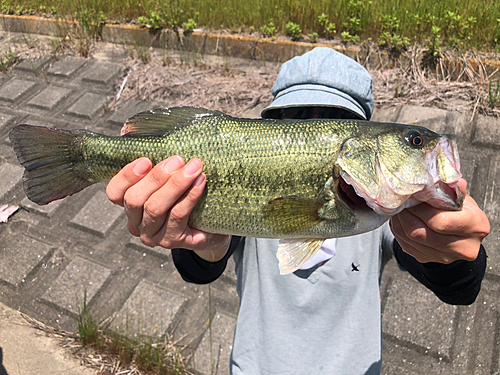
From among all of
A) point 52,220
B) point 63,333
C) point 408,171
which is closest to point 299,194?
point 408,171

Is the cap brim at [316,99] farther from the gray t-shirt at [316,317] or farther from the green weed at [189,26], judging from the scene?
the green weed at [189,26]

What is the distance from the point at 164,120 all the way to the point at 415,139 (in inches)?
44.6

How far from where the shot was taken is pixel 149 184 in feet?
5.82

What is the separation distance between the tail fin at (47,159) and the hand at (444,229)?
1535 mm

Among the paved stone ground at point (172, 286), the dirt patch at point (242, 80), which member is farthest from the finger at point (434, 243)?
→ the dirt patch at point (242, 80)

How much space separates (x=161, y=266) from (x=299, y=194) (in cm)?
247

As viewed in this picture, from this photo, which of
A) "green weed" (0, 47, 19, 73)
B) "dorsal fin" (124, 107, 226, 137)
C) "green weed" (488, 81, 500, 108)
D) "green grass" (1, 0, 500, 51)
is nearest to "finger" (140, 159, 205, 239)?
"dorsal fin" (124, 107, 226, 137)

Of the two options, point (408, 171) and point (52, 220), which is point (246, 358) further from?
point (52, 220)

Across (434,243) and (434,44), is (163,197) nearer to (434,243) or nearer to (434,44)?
(434,243)

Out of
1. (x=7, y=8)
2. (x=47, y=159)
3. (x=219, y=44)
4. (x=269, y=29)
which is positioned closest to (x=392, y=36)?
(x=269, y=29)

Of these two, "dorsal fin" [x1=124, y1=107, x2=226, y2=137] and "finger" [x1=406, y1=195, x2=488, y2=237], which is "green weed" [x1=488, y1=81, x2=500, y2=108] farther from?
"dorsal fin" [x1=124, y1=107, x2=226, y2=137]

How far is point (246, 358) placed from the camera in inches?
91.9

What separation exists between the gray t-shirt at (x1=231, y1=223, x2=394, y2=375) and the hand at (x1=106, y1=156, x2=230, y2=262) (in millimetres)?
602

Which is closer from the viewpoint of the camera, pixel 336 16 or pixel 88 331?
pixel 88 331
